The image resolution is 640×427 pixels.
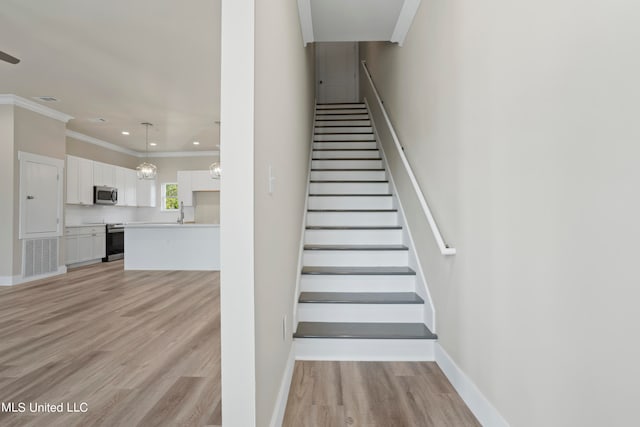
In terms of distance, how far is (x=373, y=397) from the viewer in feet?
6.30

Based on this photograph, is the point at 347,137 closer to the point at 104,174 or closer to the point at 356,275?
the point at 356,275

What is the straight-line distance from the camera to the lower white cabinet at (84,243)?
6.36m

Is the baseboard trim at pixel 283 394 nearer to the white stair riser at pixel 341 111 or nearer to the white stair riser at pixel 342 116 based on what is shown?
the white stair riser at pixel 342 116

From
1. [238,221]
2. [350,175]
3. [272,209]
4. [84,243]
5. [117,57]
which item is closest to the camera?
[238,221]

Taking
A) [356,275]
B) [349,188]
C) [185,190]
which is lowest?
[356,275]

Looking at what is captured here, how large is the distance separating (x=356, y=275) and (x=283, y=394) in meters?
1.25

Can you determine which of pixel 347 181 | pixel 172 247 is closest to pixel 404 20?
pixel 347 181

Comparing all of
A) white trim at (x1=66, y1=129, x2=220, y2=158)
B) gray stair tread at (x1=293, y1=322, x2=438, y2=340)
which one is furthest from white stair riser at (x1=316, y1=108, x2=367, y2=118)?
gray stair tread at (x1=293, y1=322, x2=438, y2=340)

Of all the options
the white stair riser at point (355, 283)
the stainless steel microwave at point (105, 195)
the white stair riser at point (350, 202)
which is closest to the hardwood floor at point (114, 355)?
the white stair riser at point (355, 283)

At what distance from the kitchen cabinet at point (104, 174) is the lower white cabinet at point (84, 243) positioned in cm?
101

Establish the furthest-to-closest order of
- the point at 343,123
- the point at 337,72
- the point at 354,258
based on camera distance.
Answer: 1. the point at 337,72
2. the point at 343,123
3. the point at 354,258

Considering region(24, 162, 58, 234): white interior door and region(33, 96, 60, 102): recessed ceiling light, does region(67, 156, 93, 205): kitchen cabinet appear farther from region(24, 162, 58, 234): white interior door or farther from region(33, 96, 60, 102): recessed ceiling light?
region(33, 96, 60, 102): recessed ceiling light

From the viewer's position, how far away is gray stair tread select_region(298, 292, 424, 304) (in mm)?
2602

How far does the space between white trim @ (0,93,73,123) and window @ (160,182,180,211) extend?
130 inches
